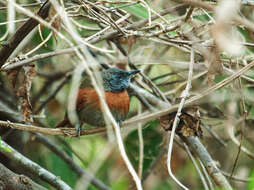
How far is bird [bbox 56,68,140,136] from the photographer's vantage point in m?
4.16

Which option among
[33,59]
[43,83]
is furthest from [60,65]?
[33,59]

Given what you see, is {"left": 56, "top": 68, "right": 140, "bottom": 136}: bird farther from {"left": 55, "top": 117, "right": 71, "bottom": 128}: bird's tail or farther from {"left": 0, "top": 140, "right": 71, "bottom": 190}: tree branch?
{"left": 0, "top": 140, "right": 71, "bottom": 190}: tree branch

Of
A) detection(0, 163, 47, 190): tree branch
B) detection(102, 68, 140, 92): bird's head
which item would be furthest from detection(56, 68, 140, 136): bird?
detection(0, 163, 47, 190): tree branch

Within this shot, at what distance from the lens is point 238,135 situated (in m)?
5.06

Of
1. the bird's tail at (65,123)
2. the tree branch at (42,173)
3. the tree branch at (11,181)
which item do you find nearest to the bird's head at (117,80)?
the bird's tail at (65,123)

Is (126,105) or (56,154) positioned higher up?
(126,105)

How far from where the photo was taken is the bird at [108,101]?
4164mm

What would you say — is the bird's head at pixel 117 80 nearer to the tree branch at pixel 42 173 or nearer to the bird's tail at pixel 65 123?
the bird's tail at pixel 65 123

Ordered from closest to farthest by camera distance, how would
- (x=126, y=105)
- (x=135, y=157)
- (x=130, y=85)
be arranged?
(x=126, y=105) < (x=130, y=85) < (x=135, y=157)

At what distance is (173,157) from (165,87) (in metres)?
1.27

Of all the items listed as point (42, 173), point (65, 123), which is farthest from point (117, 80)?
point (42, 173)

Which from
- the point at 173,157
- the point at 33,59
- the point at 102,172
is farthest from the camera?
the point at 173,157

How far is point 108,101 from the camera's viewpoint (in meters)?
4.28

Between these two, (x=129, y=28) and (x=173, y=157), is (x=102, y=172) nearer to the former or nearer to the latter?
(x=173, y=157)
